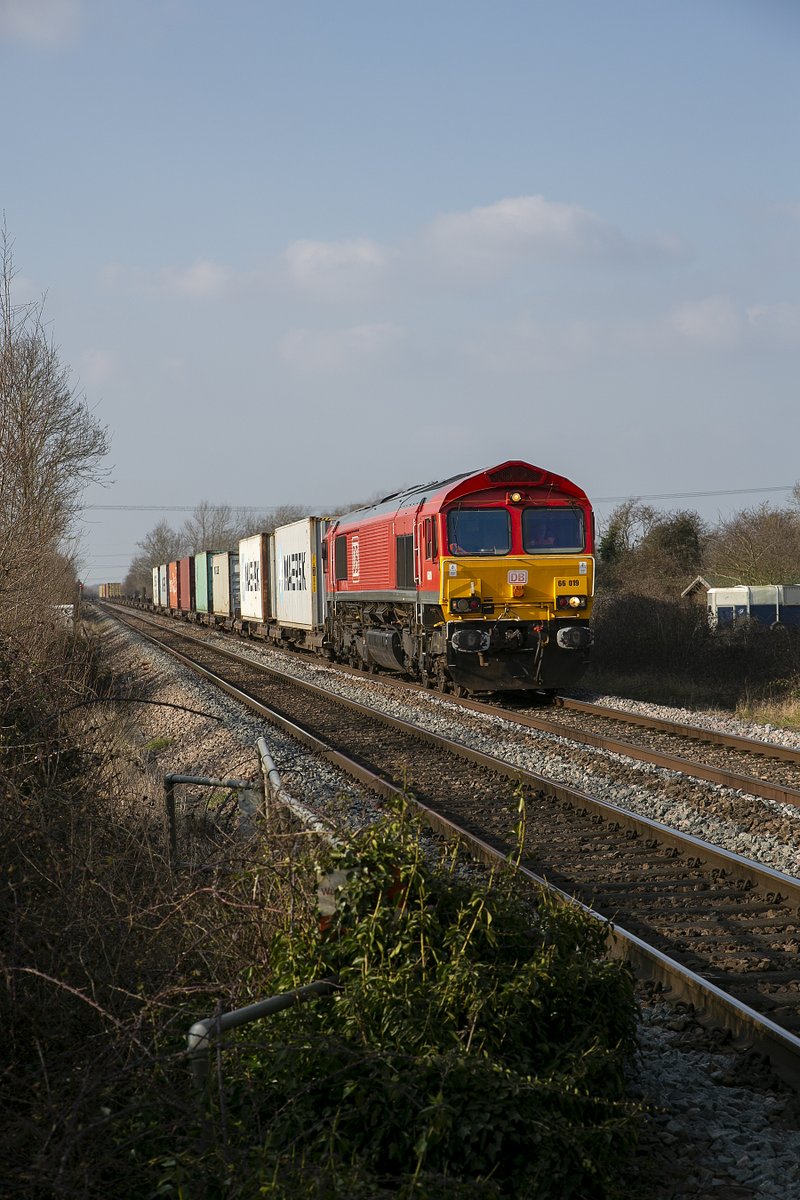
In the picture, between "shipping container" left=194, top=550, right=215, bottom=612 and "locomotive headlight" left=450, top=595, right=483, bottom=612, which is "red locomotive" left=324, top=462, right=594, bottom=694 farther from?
"shipping container" left=194, top=550, right=215, bottom=612

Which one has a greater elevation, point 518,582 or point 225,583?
point 225,583

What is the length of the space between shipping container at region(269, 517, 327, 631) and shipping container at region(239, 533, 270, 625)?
29.2 inches

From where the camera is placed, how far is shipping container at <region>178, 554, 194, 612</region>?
Result: 54.2 meters

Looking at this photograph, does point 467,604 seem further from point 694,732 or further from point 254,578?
point 254,578

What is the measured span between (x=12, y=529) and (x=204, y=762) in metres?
7.22

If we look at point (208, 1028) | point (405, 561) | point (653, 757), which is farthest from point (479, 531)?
point (208, 1028)

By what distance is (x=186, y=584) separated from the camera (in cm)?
5619

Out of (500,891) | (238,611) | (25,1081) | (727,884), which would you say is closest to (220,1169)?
(25,1081)

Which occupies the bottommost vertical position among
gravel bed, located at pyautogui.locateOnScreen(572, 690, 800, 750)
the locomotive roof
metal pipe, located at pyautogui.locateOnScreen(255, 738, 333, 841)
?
gravel bed, located at pyautogui.locateOnScreen(572, 690, 800, 750)

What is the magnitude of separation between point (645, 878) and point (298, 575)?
21641 mm

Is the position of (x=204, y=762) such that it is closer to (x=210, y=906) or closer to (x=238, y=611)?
(x=210, y=906)

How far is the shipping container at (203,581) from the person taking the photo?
159 feet

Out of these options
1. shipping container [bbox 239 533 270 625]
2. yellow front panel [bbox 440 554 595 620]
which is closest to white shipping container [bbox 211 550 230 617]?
shipping container [bbox 239 533 270 625]

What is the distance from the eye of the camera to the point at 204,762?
12680 millimetres
